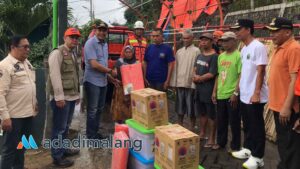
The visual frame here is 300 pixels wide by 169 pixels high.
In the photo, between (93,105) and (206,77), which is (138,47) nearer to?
(93,105)

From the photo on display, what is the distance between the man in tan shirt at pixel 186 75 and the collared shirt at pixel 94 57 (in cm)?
129

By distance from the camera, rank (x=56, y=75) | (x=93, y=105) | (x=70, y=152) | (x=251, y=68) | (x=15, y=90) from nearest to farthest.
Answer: (x=15, y=90), (x=251, y=68), (x=56, y=75), (x=70, y=152), (x=93, y=105)

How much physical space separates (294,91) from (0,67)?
3187 millimetres

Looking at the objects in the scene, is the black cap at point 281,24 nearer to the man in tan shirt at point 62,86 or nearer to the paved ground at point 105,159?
the paved ground at point 105,159

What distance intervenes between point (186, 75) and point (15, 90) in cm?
284

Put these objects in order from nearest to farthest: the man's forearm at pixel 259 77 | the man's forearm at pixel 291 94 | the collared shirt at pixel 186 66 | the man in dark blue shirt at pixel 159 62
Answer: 1. the man's forearm at pixel 291 94
2. the man's forearm at pixel 259 77
3. the collared shirt at pixel 186 66
4. the man in dark blue shirt at pixel 159 62

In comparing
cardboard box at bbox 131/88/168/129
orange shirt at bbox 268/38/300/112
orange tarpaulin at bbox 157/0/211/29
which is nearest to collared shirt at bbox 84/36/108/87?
cardboard box at bbox 131/88/168/129

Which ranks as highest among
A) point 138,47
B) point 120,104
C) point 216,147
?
point 138,47

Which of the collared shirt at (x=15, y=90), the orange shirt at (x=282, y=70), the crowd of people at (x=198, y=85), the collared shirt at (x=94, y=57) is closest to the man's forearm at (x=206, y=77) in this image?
the crowd of people at (x=198, y=85)

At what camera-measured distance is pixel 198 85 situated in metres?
5.38

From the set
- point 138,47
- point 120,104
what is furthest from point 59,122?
point 138,47

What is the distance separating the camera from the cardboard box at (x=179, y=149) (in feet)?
10.4

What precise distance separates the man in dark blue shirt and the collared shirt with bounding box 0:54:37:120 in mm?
2390

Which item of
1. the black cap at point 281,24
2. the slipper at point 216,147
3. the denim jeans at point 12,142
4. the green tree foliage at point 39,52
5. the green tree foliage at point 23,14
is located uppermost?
the green tree foliage at point 23,14
